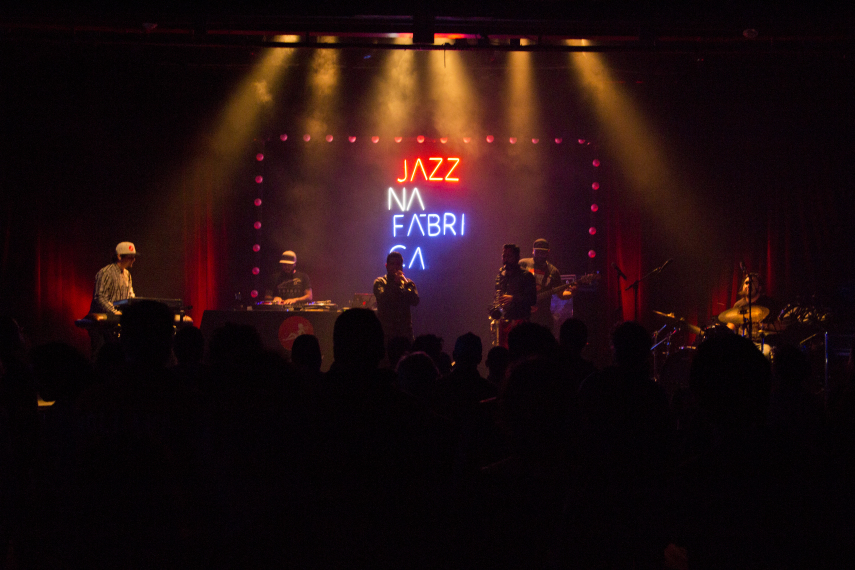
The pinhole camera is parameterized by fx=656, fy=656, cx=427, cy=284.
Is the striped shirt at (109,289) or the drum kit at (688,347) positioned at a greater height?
the striped shirt at (109,289)

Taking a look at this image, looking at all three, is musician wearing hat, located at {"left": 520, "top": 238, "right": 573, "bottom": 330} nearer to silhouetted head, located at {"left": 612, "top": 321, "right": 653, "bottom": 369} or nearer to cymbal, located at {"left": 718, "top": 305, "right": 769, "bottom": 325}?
cymbal, located at {"left": 718, "top": 305, "right": 769, "bottom": 325}

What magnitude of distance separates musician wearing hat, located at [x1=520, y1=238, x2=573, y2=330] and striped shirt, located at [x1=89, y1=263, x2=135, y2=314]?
17.8ft

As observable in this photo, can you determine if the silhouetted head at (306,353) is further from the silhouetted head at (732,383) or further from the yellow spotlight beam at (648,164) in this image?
the yellow spotlight beam at (648,164)

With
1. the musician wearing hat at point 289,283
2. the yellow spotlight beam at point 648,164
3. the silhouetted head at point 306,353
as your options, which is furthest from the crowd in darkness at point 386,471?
the yellow spotlight beam at point 648,164

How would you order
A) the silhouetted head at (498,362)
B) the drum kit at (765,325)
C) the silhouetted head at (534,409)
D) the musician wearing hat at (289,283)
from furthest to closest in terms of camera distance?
the musician wearing hat at (289,283) < the drum kit at (765,325) < the silhouetted head at (498,362) < the silhouetted head at (534,409)

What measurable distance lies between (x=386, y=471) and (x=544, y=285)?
7.92 metres

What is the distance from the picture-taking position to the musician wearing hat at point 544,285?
9.28 m

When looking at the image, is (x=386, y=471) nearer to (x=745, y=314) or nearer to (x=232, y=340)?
(x=232, y=340)

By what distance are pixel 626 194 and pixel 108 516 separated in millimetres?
10955

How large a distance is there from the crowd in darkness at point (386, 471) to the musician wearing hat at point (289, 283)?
791 cm

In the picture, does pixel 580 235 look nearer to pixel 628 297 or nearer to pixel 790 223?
pixel 628 297

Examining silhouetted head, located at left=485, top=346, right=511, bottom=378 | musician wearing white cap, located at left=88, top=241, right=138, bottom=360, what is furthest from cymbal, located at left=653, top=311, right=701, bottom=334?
musician wearing white cap, located at left=88, top=241, right=138, bottom=360

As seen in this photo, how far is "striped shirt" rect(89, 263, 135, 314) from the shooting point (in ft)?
26.8

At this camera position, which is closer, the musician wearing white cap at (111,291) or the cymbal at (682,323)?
the musician wearing white cap at (111,291)
